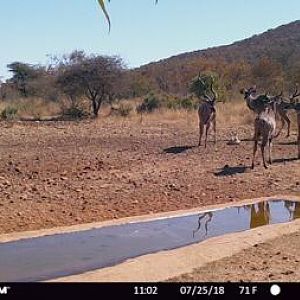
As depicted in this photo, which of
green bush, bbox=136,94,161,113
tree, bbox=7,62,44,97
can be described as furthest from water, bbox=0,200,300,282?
tree, bbox=7,62,44,97

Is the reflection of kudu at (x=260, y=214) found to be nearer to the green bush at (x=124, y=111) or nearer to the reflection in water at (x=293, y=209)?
the reflection in water at (x=293, y=209)

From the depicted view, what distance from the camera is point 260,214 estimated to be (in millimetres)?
12125

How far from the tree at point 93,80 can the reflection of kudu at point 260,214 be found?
2274cm

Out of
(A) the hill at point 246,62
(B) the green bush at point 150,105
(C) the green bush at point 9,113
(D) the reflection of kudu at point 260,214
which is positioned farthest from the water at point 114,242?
(A) the hill at point 246,62

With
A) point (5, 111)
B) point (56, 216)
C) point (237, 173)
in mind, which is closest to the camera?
point (56, 216)

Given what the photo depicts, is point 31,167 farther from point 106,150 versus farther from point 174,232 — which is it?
point 174,232

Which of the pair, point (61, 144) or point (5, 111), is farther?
point (5, 111)

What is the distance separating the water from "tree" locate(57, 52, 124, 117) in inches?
928

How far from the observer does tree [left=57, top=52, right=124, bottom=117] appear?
3572 centimetres

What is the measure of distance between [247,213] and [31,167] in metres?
5.88

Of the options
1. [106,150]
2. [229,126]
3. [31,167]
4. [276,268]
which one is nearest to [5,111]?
[229,126]

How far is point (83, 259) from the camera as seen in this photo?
891 centimetres

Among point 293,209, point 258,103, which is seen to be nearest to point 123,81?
point 258,103

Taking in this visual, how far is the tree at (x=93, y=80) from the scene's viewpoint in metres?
35.7
